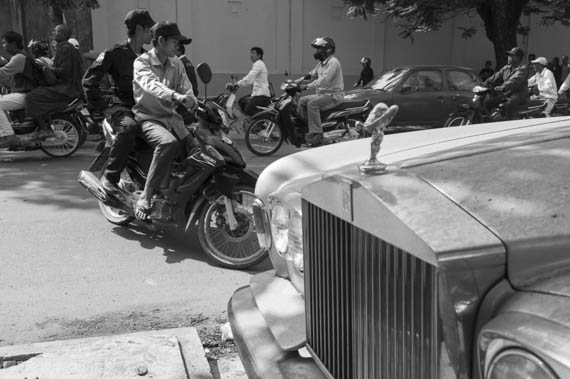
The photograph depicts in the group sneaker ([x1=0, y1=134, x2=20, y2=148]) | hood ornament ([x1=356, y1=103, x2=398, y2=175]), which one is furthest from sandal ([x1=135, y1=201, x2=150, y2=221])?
sneaker ([x1=0, y1=134, x2=20, y2=148])

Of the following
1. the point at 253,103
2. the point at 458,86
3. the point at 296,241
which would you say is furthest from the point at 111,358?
the point at 458,86

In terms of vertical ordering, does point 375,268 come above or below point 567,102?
above

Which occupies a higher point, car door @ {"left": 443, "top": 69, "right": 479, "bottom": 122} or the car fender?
the car fender

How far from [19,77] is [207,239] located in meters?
6.09

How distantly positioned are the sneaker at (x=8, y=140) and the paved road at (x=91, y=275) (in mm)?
2253

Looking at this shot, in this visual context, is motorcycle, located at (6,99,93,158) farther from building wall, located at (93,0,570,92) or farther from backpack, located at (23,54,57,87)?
building wall, located at (93,0,570,92)

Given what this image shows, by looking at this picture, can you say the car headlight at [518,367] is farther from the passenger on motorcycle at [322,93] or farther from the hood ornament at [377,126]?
the passenger on motorcycle at [322,93]

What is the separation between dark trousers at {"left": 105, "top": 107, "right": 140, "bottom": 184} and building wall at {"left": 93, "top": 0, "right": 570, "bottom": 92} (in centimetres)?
1339

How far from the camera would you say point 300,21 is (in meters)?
19.6

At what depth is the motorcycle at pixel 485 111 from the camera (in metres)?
11.3

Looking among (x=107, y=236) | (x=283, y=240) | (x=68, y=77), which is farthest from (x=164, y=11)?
(x=283, y=240)

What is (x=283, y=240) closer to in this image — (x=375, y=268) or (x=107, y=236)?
(x=375, y=268)

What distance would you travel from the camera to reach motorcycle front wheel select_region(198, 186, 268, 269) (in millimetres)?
4777

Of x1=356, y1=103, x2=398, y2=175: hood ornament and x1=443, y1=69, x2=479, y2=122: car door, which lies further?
x1=443, y1=69, x2=479, y2=122: car door
